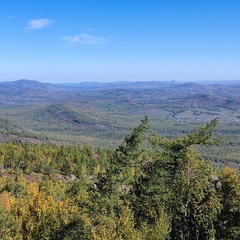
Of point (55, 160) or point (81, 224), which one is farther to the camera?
point (55, 160)

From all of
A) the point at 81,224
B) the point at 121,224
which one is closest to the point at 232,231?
the point at 121,224

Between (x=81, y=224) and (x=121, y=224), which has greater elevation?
(x=121, y=224)

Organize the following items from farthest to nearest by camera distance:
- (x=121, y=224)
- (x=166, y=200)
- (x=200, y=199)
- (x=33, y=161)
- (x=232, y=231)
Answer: (x=33, y=161) → (x=166, y=200) → (x=232, y=231) → (x=200, y=199) → (x=121, y=224)

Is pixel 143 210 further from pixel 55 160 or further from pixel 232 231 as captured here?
pixel 55 160

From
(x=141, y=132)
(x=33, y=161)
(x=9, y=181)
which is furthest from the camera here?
(x=33, y=161)

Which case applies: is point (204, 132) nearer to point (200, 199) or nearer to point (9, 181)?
point (200, 199)

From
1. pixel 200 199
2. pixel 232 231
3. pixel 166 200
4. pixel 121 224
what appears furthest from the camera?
pixel 166 200

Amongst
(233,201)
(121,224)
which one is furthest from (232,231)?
(121,224)

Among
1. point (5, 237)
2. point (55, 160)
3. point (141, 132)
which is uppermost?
point (141, 132)

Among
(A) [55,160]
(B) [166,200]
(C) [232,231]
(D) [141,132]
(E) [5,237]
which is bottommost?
(A) [55,160]
